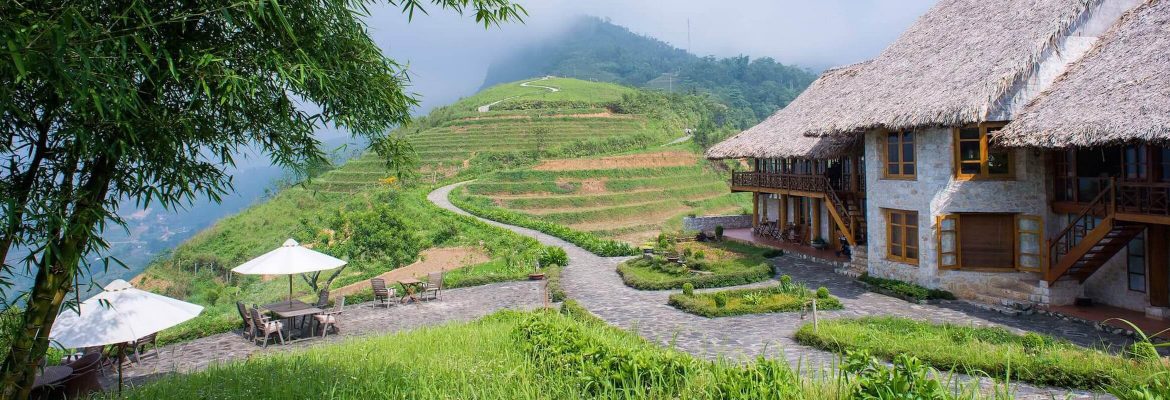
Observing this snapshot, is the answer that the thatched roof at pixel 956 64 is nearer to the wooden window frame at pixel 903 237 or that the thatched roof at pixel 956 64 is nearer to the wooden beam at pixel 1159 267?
the wooden window frame at pixel 903 237

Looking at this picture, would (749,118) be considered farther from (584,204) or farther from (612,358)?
(612,358)

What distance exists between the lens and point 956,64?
15.3 m

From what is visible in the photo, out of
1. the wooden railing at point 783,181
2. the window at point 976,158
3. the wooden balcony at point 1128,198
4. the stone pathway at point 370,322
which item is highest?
the window at point 976,158

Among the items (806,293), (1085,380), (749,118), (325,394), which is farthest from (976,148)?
(749,118)

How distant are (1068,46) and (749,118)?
7811cm

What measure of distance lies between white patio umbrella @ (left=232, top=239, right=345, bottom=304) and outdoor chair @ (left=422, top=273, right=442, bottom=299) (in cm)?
358

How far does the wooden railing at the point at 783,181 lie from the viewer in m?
20.1

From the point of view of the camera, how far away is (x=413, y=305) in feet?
51.8

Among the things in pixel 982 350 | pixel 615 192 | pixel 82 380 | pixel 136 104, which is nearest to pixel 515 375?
pixel 136 104

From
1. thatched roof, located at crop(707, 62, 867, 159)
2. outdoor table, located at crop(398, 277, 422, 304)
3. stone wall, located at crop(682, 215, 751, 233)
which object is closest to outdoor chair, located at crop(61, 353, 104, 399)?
outdoor table, located at crop(398, 277, 422, 304)

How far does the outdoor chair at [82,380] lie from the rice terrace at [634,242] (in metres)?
0.04

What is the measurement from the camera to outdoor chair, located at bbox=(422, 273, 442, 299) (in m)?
16.7

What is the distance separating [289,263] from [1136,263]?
1619 centimetres

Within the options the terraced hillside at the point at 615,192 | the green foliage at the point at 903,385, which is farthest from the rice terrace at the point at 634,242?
the terraced hillside at the point at 615,192
